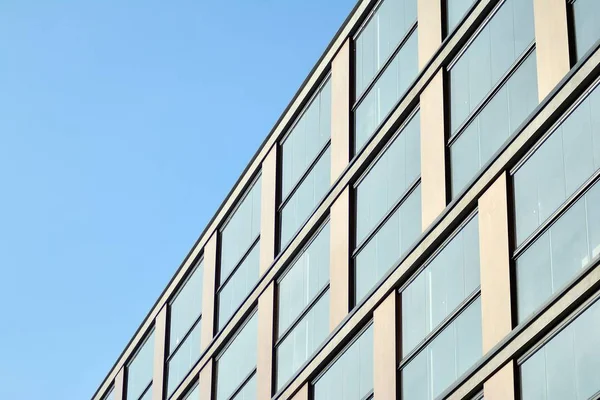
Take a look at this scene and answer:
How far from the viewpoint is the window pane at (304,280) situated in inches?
1230

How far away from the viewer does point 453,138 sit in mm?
26734

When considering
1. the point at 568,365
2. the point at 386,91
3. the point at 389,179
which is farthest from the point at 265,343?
the point at 568,365

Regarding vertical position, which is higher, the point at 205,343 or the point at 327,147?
the point at 327,147

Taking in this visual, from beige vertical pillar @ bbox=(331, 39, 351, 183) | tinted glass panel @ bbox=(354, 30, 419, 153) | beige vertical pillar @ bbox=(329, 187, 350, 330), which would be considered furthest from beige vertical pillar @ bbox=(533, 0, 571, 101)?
beige vertical pillar @ bbox=(331, 39, 351, 183)

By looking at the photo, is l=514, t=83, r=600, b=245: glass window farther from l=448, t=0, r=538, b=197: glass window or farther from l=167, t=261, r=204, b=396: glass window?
l=167, t=261, r=204, b=396: glass window

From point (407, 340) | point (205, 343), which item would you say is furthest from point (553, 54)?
point (205, 343)

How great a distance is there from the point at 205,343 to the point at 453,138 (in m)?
13.2

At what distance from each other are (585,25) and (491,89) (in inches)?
124

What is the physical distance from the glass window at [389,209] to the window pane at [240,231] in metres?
6.22

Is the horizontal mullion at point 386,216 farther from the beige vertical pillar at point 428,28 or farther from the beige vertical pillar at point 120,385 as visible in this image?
the beige vertical pillar at point 120,385

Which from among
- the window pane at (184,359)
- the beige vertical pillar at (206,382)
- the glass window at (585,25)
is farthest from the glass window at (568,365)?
the window pane at (184,359)

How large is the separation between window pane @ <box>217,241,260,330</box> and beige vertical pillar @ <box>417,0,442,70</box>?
28.6 ft

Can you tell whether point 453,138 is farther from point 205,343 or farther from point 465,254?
point 205,343

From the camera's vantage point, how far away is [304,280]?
32.1 metres
